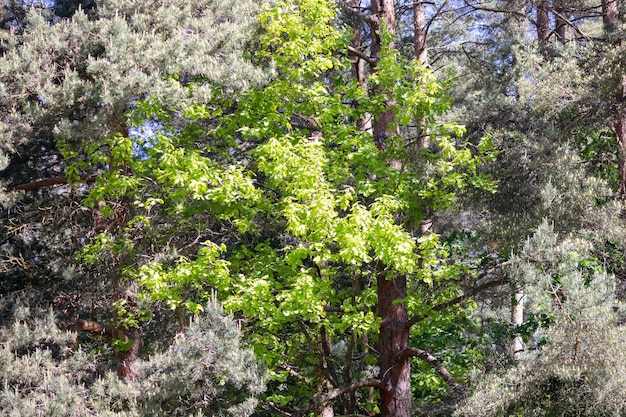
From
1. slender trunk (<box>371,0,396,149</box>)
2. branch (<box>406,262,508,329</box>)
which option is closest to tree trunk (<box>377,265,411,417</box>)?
branch (<box>406,262,508,329</box>)

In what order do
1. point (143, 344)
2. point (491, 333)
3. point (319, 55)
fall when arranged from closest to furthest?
1. point (319, 55)
2. point (143, 344)
3. point (491, 333)

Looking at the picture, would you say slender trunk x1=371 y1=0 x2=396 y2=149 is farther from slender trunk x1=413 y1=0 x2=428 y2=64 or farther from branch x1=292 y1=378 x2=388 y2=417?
branch x1=292 y1=378 x2=388 y2=417

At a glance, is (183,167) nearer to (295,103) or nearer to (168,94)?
(168,94)

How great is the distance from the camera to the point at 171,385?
24.5 ft

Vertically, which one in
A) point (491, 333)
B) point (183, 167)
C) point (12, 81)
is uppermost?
point (12, 81)

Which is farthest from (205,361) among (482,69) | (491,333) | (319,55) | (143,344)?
(482,69)

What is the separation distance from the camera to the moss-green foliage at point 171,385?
7434 millimetres

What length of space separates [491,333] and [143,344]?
5.39 meters

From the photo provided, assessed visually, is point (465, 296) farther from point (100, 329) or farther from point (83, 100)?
point (83, 100)

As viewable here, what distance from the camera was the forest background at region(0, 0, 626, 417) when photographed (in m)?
7.52

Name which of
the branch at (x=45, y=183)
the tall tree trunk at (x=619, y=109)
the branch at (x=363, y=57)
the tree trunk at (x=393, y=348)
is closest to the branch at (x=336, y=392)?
the tree trunk at (x=393, y=348)

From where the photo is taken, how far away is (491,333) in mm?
11125

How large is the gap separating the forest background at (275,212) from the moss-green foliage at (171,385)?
0.03 m

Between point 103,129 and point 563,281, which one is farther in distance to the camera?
point 103,129
